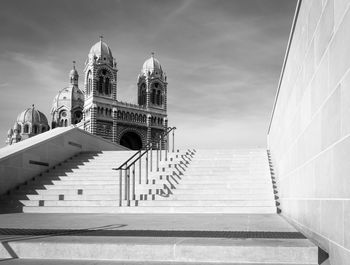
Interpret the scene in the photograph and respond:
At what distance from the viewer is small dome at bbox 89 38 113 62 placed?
2835 inches

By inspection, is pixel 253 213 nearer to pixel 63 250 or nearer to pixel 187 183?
pixel 187 183

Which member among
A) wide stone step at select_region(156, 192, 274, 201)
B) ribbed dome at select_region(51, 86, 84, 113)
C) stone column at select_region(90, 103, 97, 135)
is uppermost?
ribbed dome at select_region(51, 86, 84, 113)

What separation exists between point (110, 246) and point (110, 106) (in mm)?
66592

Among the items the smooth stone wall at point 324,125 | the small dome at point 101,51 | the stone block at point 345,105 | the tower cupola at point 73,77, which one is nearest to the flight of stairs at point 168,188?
the smooth stone wall at point 324,125

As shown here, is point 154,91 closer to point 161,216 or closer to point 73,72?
point 73,72

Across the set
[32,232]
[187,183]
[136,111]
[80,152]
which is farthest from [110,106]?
[32,232]

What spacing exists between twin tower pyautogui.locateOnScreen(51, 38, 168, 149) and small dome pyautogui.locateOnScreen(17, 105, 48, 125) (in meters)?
A: 41.3

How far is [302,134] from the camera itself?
16.0 ft

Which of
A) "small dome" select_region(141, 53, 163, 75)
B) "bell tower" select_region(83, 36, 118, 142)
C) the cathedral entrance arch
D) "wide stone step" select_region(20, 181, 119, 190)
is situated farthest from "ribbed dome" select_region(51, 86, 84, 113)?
"wide stone step" select_region(20, 181, 119, 190)

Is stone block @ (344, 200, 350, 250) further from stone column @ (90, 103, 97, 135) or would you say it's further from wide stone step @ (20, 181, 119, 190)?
stone column @ (90, 103, 97, 135)

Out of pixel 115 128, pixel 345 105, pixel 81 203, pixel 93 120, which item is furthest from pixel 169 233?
pixel 115 128

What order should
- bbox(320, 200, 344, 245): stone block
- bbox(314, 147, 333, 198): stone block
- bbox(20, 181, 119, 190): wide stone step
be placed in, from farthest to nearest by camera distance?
1. bbox(20, 181, 119, 190): wide stone step
2. bbox(314, 147, 333, 198): stone block
3. bbox(320, 200, 344, 245): stone block

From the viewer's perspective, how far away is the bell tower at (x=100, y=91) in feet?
219

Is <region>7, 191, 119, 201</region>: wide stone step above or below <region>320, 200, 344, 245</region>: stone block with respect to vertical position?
below
